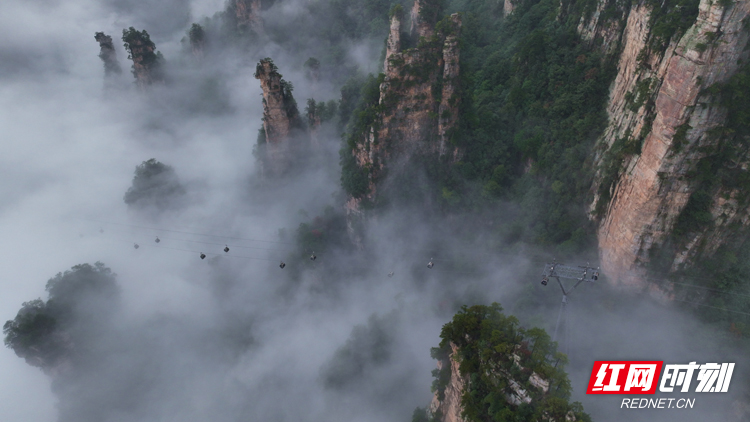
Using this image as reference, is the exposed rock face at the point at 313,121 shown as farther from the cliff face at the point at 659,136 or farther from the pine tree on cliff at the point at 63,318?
the cliff face at the point at 659,136

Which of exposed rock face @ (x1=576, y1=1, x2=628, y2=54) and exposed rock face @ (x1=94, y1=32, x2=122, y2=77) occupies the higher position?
exposed rock face @ (x1=576, y1=1, x2=628, y2=54)

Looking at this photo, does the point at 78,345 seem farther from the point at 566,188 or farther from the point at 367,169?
the point at 566,188

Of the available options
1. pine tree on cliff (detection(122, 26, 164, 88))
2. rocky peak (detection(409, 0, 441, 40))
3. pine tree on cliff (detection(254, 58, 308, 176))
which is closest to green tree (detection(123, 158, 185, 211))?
pine tree on cliff (detection(254, 58, 308, 176))

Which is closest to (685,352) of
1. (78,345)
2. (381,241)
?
(381,241)

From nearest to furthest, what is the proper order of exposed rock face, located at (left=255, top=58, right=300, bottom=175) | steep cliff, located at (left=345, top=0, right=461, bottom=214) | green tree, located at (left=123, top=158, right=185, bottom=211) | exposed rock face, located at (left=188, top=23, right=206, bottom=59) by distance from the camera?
steep cliff, located at (left=345, top=0, right=461, bottom=214) < exposed rock face, located at (left=255, top=58, right=300, bottom=175) < green tree, located at (left=123, top=158, right=185, bottom=211) < exposed rock face, located at (left=188, top=23, right=206, bottom=59)

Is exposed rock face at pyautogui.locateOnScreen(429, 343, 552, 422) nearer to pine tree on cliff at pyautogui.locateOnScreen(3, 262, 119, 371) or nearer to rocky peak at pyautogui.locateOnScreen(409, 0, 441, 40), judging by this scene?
pine tree on cliff at pyautogui.locateOnScreen(3, 262, 119, 371)

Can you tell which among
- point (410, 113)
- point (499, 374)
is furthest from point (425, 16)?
point (499, 374)
